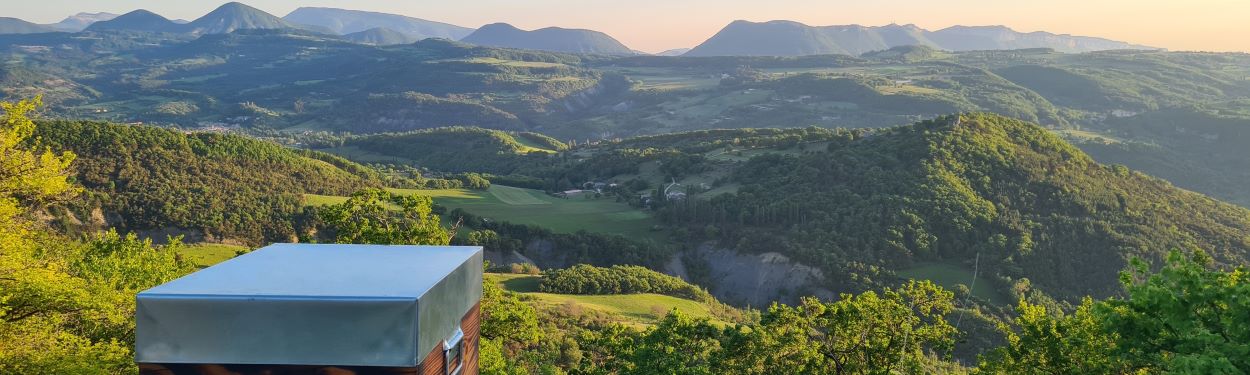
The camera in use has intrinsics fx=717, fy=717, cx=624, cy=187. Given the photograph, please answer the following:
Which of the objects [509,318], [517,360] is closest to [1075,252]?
[517,360]

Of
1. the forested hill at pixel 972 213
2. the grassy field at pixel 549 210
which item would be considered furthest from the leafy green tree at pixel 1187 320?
the grassy field at pixel 549 210

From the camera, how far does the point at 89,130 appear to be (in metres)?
86.8

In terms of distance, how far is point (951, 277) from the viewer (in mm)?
87062

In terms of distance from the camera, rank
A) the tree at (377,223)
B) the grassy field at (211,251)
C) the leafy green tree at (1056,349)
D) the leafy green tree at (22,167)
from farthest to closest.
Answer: the grassy field at (211,251)
the tree at (377,223)
the leafy green tree at (1056,349)
the leafy green tree at (22,167)

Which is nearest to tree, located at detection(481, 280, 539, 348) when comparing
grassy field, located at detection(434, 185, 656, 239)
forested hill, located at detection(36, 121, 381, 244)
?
forested hill, located at detection(36, 121, 381, 244)

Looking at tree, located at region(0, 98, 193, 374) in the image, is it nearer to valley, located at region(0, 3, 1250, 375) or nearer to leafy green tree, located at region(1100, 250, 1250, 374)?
valley, located at region(0, 3, 1250, 375)

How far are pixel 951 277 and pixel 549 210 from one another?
201ft

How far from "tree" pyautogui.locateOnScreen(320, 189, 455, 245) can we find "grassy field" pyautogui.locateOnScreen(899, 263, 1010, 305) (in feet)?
238

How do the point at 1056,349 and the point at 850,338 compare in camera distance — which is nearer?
the point at 1056,349

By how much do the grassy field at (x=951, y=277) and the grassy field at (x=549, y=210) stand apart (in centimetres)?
3683

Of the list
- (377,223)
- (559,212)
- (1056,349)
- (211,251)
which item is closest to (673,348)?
(1056,349)

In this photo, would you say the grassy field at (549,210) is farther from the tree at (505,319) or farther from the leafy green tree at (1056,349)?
the leafy green tree at (1056,349)

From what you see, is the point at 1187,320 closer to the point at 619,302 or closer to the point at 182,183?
the point at 619,302

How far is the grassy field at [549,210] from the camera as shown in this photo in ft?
354
